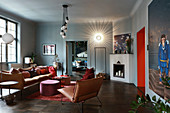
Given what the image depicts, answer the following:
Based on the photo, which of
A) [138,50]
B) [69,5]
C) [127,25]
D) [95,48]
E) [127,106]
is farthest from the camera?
[95,48]

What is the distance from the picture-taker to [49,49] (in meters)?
8.32

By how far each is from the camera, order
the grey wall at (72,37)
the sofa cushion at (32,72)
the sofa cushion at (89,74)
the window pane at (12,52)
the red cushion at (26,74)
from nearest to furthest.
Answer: the sofa cushion at (89,74)
the red cushion at (26,74)
the sofa cushion at (32,72)
the window pane at (12,52)
the grey wall at (72,37)

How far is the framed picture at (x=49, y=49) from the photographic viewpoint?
8.29 meters

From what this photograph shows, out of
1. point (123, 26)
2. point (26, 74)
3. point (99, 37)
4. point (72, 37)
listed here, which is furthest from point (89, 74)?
point (72, 37)

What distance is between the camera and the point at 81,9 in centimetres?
580

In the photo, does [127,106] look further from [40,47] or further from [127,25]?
[40,47]

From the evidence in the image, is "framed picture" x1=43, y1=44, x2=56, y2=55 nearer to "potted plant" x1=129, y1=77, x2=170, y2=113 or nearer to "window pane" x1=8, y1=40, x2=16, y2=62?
"window pane" x1=8, y1=40, x2=16, y2=62

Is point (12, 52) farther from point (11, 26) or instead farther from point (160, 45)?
point (160, 45)

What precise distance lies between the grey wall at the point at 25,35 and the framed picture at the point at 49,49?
736mm

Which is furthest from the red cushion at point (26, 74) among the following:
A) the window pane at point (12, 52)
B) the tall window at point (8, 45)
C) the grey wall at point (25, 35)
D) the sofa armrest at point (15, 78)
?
the window pane at point (12, 52)

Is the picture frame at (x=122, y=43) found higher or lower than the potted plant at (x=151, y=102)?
higher

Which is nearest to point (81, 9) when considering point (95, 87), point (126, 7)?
point (126, 7)

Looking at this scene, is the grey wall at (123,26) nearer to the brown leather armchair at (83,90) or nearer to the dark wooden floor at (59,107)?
the dark wooden floor at (59,107)

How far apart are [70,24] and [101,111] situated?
20.2 ft
